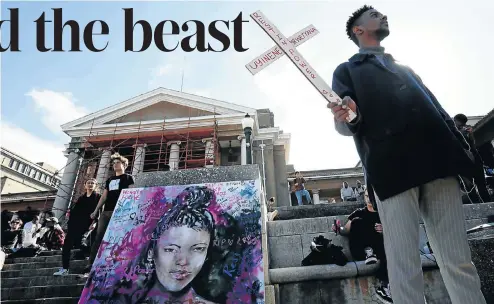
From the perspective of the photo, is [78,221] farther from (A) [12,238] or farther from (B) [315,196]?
Answer: (B) [315,196]

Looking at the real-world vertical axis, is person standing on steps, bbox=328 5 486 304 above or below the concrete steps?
above

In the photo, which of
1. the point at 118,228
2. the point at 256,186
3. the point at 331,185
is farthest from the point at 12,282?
the point at 331,185

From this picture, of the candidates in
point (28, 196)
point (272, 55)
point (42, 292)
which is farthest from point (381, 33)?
point (28, 196)

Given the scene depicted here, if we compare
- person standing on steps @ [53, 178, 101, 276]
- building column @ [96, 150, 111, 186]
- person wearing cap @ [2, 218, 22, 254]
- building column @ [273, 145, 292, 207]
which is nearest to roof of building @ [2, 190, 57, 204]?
building column @ [96, 150, 111, 186]

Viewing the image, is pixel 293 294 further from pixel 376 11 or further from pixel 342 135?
pixel 376 11

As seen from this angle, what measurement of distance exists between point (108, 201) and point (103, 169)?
1298cm

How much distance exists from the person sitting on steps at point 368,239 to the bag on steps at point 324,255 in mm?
329

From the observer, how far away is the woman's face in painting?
160 inches

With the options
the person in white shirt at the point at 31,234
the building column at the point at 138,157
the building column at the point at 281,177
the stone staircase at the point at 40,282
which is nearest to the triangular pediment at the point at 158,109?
the building column at the point at 138,157

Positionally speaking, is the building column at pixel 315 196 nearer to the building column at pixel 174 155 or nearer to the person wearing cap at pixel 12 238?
the building column at pixel 174 155

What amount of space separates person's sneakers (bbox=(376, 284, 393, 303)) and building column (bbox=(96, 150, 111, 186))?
15.8 m

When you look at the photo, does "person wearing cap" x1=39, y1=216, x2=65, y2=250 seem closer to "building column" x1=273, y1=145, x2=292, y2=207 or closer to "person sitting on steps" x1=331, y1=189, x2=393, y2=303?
"person sitting on steps" x1=331, y1=189, x2=393, y2=303

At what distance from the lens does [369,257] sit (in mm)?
4254

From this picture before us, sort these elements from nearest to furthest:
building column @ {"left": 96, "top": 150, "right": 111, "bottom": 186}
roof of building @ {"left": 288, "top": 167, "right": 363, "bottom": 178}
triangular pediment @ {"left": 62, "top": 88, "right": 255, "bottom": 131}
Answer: building column @ {"left": 96, "top": 150, "right": 111, "bottom": 186}, triangular pediment @ {"left": 62, "top": 88, "right": 255, "bottom": 131}, roof of building @ {"left": 288, "top": 167, "right": 363, "bottom": 178}
